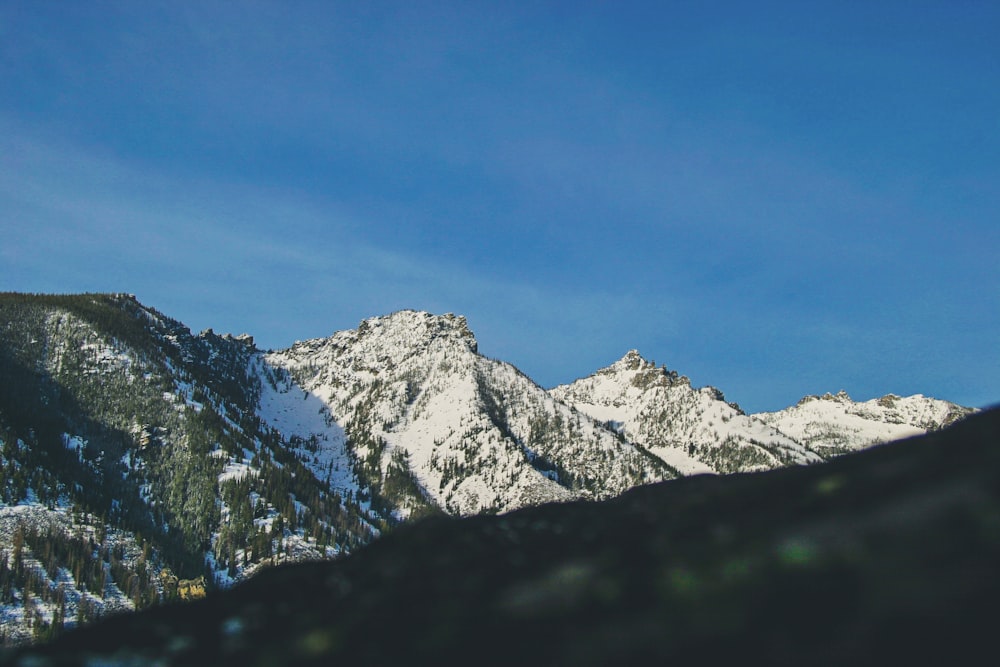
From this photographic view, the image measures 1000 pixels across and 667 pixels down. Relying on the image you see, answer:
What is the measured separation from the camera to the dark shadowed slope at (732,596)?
6.96 meters

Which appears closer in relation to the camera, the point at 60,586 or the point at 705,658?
the point at 705,658

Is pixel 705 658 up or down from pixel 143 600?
up

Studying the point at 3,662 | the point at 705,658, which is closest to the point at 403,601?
the point at 705,658

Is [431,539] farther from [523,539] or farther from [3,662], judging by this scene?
[3,662]

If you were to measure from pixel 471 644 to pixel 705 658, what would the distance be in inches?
120

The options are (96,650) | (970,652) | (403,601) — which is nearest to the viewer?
(970,652)

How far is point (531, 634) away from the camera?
27.4 feet

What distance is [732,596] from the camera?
7809 millimetres

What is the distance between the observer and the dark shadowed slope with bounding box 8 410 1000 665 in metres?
6.96

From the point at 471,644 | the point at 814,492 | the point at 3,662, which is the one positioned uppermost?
the point at 814,492

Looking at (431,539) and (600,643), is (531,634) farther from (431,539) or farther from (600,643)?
(431,539)

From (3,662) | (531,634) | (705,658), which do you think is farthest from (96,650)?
(705,658)

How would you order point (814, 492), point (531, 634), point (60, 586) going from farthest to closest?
point (60, 586) → point (814, 492) → point (531, 634)

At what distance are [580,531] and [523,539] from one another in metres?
1.77
